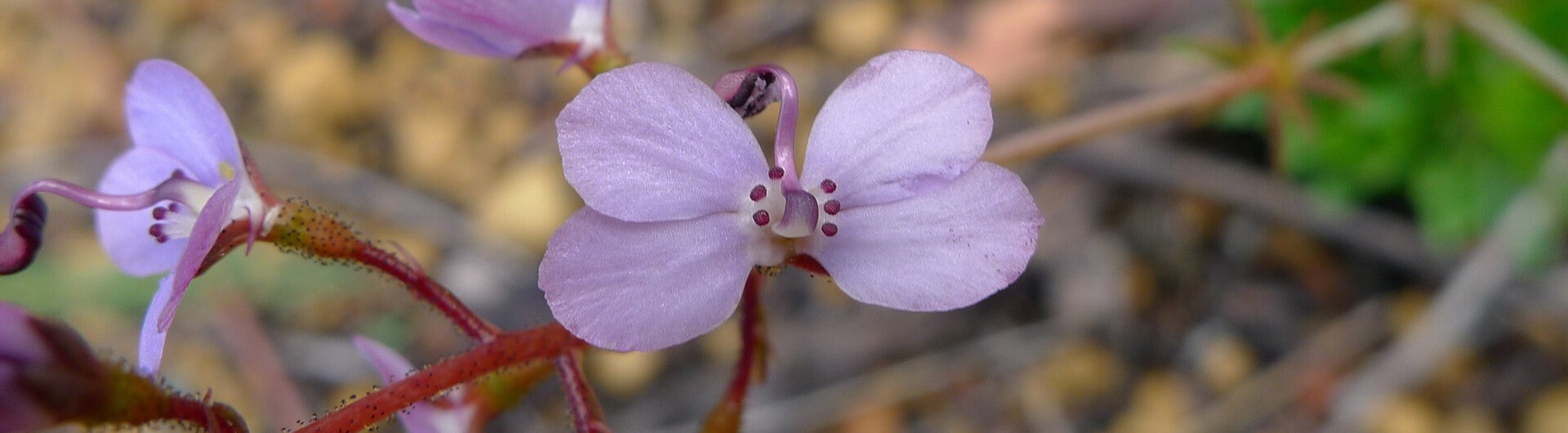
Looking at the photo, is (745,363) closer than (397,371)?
Yes

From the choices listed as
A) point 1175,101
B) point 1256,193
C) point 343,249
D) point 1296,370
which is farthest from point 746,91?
point 1296,370

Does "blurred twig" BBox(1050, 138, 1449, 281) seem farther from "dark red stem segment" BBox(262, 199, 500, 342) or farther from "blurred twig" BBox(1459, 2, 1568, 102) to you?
"dark red stem segment" BBox(262, 199, 500, 342)

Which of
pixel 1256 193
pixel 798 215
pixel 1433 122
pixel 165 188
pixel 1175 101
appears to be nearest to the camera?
pixel 798 215

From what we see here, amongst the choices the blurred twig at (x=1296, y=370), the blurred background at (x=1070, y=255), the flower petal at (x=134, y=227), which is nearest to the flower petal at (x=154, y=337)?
the flower petal at (x=134, y=227)

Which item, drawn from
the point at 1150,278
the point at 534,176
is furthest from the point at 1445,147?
the point at 534,176

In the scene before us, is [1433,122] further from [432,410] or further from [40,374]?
[40,374]

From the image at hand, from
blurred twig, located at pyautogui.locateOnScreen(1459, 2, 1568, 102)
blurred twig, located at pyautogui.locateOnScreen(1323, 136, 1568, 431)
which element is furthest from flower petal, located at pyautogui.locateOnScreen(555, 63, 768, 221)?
blurred twig, located at pyautogui.locateOnScreen(1323, 136, 1568, 431)

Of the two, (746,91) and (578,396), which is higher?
(746,91)
